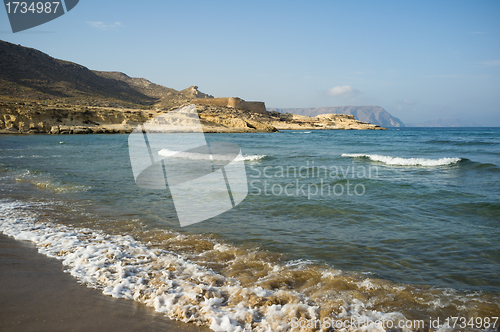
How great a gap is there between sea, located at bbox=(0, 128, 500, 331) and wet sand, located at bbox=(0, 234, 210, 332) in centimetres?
13

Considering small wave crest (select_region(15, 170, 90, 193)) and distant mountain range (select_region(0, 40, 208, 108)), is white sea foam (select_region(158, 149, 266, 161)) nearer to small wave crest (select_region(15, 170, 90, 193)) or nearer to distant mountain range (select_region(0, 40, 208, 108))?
small wave crest (select_region(15, 170, 90, 193))

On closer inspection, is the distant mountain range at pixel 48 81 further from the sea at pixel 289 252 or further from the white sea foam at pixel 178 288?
the white sea foam at pixel 178 288

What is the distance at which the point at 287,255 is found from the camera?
4230mm

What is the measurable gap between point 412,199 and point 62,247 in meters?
7.68

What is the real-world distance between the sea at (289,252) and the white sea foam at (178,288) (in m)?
0.01

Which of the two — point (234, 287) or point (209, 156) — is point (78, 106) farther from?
point (234, 287)

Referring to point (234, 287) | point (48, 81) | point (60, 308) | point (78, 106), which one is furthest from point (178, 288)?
point (48, 81)

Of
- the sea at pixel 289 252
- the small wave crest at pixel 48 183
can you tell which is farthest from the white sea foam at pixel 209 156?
the small wave crest at pixel 48 183

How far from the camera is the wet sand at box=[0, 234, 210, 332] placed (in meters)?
2.56

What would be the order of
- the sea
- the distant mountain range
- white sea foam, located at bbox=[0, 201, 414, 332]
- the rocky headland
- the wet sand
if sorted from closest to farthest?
the wet sand → white sea foam, located at bbox=[0, 201, 414, 332] → the sea → the rocky headland → the distant mountain range

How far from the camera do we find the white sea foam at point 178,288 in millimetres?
→ 2730

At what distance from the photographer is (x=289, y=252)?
434cm

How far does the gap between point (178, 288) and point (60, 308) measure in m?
1.10

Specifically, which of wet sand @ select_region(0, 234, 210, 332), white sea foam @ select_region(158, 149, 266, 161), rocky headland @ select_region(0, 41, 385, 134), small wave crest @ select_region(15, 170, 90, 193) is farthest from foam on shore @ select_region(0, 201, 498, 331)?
rocky headland @ select_region(0, 41, 385, 134)
